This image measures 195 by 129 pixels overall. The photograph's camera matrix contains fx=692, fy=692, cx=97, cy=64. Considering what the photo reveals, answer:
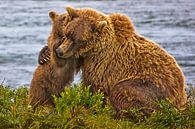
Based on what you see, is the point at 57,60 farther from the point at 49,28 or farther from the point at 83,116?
the point at 49,28

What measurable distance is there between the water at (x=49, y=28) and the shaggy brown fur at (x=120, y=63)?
4.69 metres

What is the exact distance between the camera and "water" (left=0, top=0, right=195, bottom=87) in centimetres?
1603

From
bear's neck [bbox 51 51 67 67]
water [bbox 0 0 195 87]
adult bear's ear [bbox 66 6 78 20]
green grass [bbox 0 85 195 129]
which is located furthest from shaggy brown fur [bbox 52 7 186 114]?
water [bbox 0 0 195 87]

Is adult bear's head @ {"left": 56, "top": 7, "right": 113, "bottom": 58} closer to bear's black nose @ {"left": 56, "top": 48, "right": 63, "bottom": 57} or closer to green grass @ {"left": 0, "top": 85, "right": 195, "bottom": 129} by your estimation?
bear's black nose @ {"left": 56, "top": 48, "right": 63, "bottom": 57}

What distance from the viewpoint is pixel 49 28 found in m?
22.3

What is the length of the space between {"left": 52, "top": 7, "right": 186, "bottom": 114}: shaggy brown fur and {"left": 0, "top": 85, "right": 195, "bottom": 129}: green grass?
169 millimetres

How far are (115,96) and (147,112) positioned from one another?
386 mm

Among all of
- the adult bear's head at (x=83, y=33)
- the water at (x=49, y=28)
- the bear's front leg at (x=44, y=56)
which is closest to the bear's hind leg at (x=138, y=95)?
the adult bear's head at (x=83, y=33)

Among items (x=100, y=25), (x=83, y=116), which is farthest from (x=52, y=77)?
(x=83, y=116)

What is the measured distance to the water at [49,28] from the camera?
16031 mm

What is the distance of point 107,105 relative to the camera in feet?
24.2

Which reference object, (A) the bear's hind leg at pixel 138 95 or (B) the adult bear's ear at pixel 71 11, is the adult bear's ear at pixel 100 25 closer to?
(B) the adult bear's ear at pixel 71 11

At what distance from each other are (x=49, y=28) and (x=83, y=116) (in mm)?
15900

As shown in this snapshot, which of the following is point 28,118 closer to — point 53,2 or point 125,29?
point 125,29
